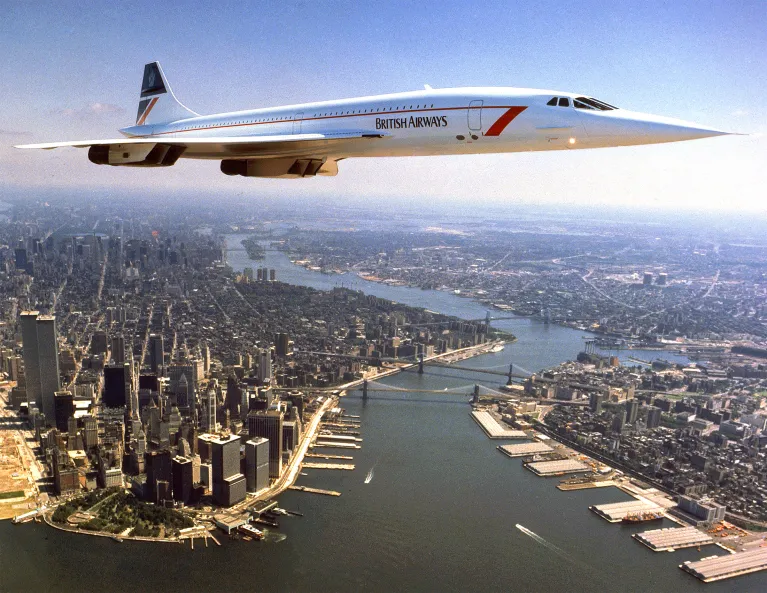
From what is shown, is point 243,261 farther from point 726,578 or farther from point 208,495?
point 726,578

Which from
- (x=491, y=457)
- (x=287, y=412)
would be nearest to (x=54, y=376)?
(x=287, y=412)

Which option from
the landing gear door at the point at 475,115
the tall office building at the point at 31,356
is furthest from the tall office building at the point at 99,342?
the landing gear door at the point at 475,115

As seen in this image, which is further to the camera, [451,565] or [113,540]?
[113,540]

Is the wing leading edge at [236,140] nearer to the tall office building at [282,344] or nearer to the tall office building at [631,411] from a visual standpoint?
the tall office building at [631,411]

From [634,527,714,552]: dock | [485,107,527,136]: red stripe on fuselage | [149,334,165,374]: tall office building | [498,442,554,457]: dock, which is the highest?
[485,107,527,136]: red stripe on fuselage

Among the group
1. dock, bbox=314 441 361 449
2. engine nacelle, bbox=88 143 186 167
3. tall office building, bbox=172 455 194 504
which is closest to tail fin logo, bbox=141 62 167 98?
engine nacelle, bbox=88 143 186 167

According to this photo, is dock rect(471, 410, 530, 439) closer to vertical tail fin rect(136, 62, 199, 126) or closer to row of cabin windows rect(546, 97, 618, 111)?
vertical tail fin rect(136, 62, 199, 126)

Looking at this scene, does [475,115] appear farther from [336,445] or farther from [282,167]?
[336,445]

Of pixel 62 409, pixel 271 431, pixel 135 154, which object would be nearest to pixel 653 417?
pixel 271 431
